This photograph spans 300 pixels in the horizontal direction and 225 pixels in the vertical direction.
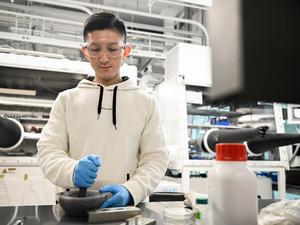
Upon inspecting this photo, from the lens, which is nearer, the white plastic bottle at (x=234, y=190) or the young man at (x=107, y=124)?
the white plastic bottle at (x=234, y=190)

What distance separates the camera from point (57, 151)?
3.17ft

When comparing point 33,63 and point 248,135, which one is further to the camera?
point 33,63

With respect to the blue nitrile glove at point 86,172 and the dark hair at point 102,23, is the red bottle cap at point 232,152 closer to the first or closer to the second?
the blue nitrile glove at point 86,172

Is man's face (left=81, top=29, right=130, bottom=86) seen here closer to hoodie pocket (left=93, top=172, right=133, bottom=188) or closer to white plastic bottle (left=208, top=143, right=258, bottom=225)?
hoodie pocket (left=93, top=172, right=133, bottom=188)

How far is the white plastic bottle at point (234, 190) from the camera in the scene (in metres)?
0.46

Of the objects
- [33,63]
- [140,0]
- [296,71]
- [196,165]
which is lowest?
[196,165]

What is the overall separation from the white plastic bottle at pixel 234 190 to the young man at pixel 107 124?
1.63 ft

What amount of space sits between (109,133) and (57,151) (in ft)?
0.69

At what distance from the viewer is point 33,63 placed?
212 centimetres

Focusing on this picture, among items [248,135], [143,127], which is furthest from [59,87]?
[248,135]

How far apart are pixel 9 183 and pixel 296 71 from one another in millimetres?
2086

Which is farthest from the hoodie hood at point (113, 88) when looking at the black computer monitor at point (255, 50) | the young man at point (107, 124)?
the black computer monitor at point (255, 50)

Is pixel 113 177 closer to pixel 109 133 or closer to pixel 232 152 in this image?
pixel 109 133

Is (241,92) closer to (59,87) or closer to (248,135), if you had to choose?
(248,135)
